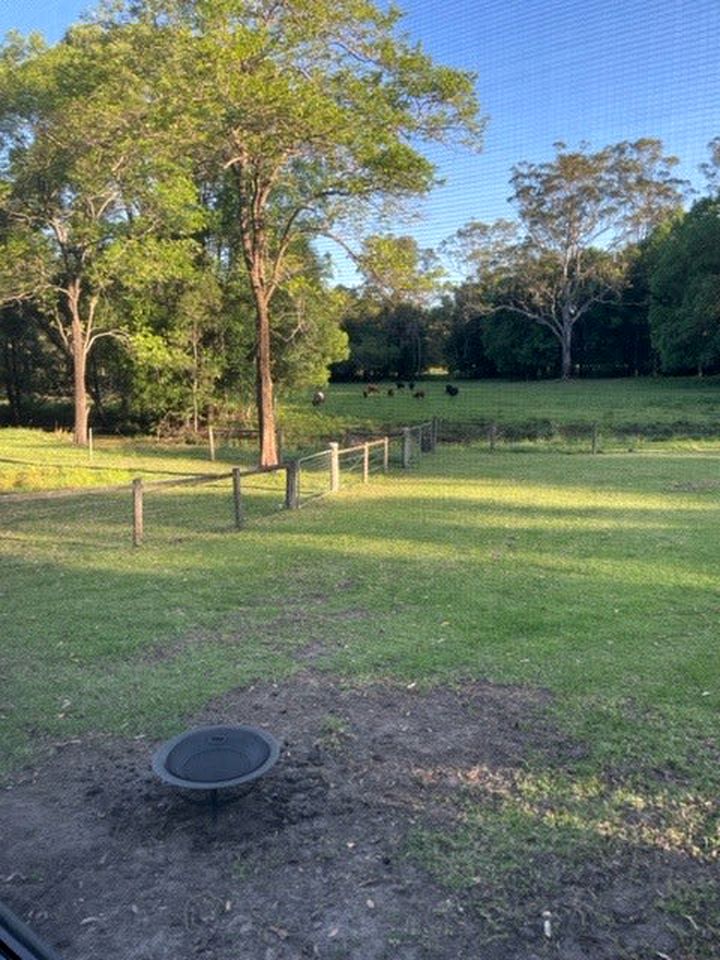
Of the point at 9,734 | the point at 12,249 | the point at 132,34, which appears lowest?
the point at 9,734

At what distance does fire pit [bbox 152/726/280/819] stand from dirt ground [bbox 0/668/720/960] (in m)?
0.16

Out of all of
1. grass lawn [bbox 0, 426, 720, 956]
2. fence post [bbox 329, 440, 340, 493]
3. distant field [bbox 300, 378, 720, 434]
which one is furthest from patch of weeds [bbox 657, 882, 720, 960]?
distant field [bbox 300, 378, 720, 434]

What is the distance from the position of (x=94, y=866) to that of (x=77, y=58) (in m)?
19.2

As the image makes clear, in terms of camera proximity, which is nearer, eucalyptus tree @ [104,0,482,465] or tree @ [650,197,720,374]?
eucalyptus tree @ [104,0,482,465]

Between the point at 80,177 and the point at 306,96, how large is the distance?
302 inches

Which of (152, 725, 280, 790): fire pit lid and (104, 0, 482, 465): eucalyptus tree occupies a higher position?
(104, 0, 482, 465): eucalyptus tree

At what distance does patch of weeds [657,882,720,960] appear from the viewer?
198cm

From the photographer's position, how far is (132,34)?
45.8 ft

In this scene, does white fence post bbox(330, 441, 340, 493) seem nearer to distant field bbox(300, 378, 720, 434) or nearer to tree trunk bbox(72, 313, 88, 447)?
tree trunk bbox(72, 313, 88, 447)

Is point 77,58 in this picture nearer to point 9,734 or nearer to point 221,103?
point 221,103

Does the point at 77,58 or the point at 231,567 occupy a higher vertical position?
the point at 77,58

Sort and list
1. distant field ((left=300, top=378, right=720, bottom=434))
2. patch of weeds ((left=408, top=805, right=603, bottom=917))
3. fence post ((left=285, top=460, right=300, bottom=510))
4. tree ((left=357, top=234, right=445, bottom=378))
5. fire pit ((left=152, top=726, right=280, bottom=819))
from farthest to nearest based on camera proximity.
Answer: distant field ((left=300, top=378, right=720, bottom=434)), tree ((left=357, top=234, right=445, bottom=378)), fence post ((left=285, top=460, right=300, bottom=510)), fire pit ((left=152, top=726, right=280, bottom=819)), patch of weeds ((left=408, top=805, right=603, bottom=917))

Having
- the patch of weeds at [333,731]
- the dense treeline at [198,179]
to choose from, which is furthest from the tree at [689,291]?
the patch of weeds at [333,731]

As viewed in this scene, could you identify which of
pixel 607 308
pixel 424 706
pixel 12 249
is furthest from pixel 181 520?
pixel 607 308
